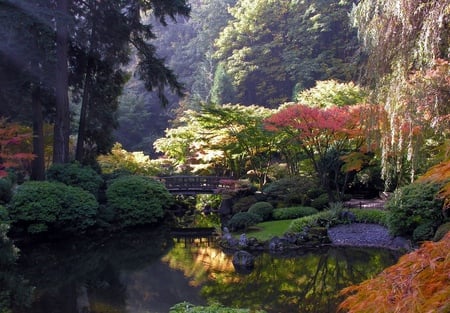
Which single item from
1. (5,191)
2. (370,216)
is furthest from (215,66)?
(370,216)

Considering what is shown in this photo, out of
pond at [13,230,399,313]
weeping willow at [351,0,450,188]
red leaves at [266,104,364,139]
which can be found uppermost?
red leaves at [266,104,364,139]

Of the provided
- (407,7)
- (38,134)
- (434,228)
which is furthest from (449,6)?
(38,134)

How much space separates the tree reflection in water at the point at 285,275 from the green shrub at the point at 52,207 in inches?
132

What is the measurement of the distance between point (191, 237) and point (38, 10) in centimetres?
814

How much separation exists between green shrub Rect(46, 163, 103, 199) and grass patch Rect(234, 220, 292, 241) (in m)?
5.38

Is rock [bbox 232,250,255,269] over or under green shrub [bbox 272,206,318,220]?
under

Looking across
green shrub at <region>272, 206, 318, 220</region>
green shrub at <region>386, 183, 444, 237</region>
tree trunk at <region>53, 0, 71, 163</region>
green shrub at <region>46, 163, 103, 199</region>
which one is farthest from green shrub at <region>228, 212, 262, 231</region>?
tree trunk at <region>53, 0, 71, 163</region>

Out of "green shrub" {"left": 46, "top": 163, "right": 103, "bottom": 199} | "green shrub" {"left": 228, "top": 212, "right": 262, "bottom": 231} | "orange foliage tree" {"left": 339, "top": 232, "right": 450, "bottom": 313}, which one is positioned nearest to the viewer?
"orange foliage tree" {"left": 339, "top": 232, "right": 450, "bottom": 313}

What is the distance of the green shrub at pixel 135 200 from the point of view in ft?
48.2

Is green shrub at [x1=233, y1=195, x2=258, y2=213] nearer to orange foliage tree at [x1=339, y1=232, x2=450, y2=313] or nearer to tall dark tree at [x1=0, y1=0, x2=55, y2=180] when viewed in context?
tall dark tree at [x1=0, y1=0, x2=55, y2=180]

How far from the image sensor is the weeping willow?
424 cm

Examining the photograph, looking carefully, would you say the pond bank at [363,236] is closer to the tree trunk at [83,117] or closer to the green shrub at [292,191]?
the green shrub at [292,191]

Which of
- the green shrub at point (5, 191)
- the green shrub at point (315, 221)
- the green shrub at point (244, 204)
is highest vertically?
the green shrub at point (5, 191)

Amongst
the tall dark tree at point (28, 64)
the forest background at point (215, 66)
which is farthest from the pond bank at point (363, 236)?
the tall dark tree at point (28, 64)
